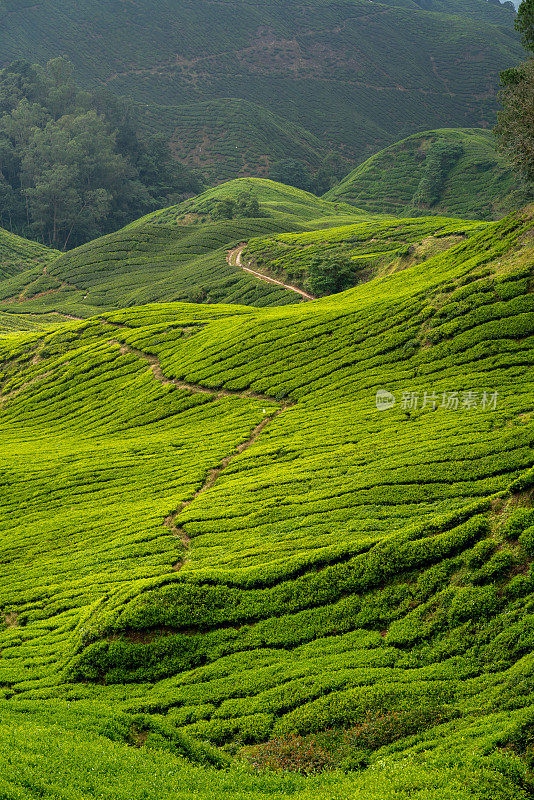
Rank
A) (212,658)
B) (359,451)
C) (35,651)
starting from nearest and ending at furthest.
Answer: (212,658)
(35,651)
(359,451)

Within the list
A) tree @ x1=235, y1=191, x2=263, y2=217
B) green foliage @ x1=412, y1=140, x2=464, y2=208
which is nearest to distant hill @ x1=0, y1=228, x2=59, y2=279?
tree @ x1=235, y1=191, x2=263, y2=217

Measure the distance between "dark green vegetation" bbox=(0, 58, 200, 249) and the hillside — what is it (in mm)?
61829

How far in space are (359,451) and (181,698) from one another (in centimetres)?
1681

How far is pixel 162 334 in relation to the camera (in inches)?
2675

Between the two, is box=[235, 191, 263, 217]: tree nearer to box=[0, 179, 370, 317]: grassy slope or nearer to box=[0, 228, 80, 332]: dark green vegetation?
box=[0, 179, 370, 317]: grassy slope

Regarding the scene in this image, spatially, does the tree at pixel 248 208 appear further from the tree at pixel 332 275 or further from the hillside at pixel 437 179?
the tree at pixel 332 275

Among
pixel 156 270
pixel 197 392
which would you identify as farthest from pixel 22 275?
pixel 197 392

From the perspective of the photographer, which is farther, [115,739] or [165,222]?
[165,222]

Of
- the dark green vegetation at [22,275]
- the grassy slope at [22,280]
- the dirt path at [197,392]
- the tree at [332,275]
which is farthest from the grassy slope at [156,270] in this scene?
the dirt path at [197,392]

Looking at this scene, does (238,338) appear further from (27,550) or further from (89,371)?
(27,550)

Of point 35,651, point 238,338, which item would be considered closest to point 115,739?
point 35,651

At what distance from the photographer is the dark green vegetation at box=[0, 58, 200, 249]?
16725 centimetres

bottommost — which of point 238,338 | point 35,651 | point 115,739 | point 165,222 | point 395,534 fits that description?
point 35,651

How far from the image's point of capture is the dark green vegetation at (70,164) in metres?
167
